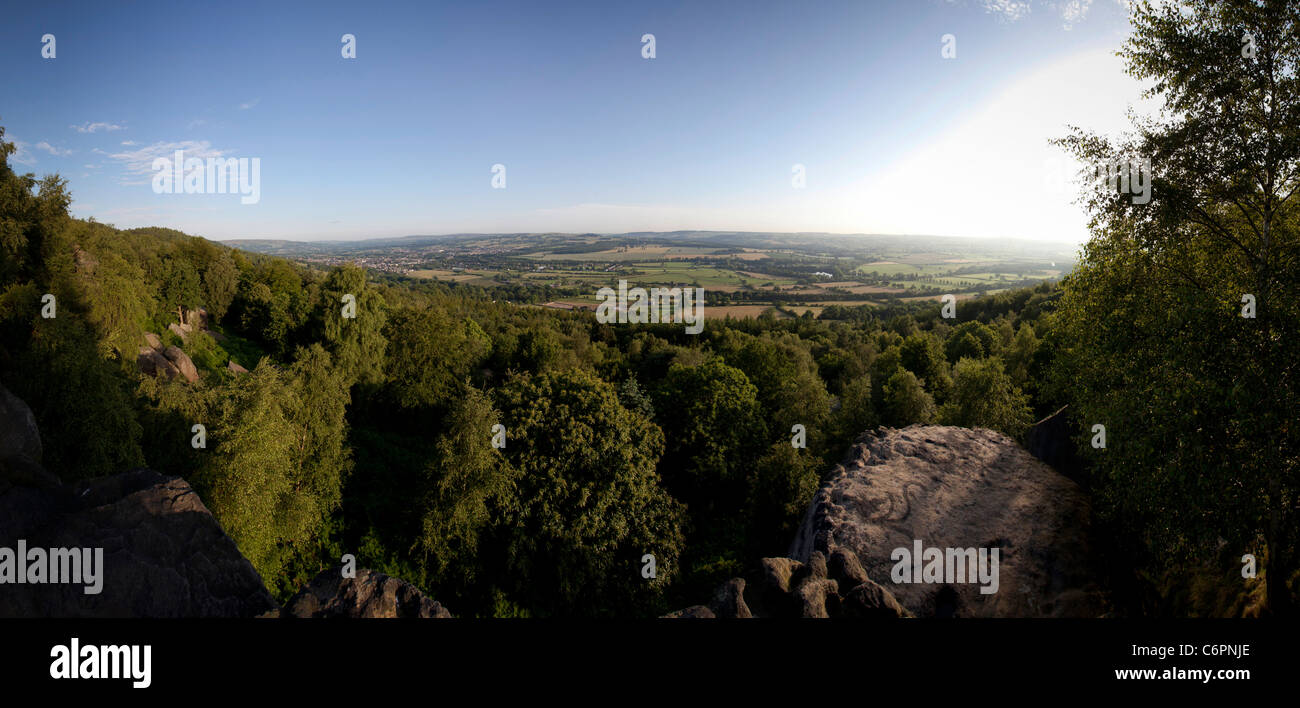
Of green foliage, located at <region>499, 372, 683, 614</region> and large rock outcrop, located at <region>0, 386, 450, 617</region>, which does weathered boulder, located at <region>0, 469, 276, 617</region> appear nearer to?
large rock outcrop, located at <region>0, 386, 450, 617</region>

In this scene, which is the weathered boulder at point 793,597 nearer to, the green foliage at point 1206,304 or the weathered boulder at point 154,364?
the green foliage at point 1206,304

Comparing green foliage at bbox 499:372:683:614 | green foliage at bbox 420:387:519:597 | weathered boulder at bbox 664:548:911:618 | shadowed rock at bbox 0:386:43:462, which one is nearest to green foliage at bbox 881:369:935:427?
green foliage at bbox 499:372:683:614

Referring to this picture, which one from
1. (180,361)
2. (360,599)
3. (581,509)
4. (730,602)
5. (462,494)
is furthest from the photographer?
(180,361)

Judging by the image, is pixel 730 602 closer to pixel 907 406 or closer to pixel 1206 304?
pixel 1206 304

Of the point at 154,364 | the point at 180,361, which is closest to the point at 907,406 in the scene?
the point at 154,364

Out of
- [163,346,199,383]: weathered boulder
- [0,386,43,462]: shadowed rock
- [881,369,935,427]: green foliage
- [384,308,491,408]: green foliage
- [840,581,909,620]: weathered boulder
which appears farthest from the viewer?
[384,308,491,408]: green foliage

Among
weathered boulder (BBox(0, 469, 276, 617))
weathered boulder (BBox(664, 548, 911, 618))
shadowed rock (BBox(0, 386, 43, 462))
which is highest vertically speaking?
shadowed rock (BBox(0, 386, 43, 462))
